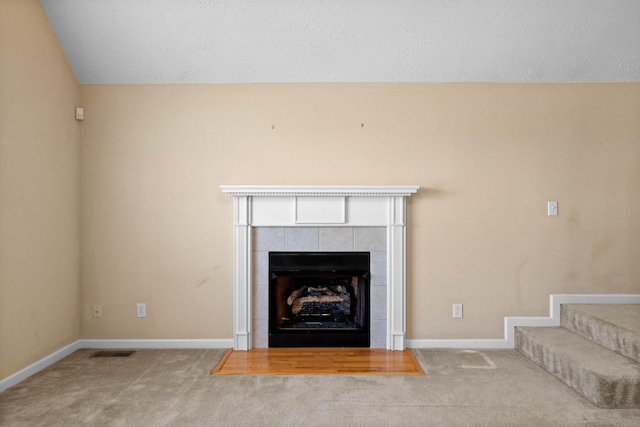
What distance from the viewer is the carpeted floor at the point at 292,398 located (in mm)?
2102

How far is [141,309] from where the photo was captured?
3.23 meters

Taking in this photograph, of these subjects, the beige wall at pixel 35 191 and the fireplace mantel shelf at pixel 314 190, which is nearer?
the beige wall at pixel 35 191

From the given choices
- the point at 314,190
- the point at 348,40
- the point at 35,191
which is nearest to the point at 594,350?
the point at 314,190

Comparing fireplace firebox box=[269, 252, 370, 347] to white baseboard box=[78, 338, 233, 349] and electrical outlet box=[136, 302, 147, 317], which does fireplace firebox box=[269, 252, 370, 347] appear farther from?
electrical outlet box=[136, 302, 147, 317]

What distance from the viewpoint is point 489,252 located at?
3.24m

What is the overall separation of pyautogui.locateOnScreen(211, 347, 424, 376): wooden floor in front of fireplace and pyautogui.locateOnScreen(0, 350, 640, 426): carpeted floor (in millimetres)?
96

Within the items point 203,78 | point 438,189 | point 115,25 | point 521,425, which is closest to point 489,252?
point 438,189

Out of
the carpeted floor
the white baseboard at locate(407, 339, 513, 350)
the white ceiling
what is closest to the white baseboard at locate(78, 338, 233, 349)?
the carpeted floor

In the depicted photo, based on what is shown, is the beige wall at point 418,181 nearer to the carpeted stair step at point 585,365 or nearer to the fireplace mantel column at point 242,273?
the fireplace mantel column at point 242,273

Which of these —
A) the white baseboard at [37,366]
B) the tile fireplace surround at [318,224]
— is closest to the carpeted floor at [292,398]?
the white baseboard at [37,366]

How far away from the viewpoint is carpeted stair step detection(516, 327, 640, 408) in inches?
86.7

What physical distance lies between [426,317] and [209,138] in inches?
97.3

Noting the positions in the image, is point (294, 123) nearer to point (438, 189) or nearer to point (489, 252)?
point (438, 189)

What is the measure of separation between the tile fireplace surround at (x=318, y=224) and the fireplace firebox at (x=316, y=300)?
0.47ft
